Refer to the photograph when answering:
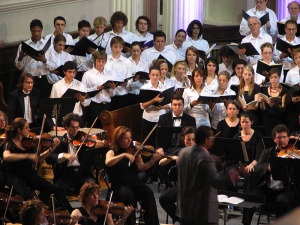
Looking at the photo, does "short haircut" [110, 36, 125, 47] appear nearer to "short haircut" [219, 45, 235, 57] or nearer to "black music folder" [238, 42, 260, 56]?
"short haircut" [219, 45, 235, 57]

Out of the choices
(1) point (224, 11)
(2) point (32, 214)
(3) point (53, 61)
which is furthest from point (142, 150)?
(1) point (224, 11)

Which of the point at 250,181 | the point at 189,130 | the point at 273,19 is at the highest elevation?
the point at 273,19

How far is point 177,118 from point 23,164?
205cm

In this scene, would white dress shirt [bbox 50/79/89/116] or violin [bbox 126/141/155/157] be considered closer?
violin [bbox 126/141/155/157]

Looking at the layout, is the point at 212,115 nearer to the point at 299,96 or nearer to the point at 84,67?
the point at 299,96

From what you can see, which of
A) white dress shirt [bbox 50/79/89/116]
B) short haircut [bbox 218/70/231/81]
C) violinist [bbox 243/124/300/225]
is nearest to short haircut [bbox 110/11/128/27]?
white dress shirt [bbox 50/79/89/116]

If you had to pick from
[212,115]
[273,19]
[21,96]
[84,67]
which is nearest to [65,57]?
[84,67]

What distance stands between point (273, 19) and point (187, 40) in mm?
1248

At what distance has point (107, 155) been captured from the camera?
7.73 meters

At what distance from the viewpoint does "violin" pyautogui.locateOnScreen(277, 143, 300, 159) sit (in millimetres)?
8031

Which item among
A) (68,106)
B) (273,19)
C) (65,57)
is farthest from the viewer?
(273,19)

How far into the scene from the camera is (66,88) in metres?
10.0

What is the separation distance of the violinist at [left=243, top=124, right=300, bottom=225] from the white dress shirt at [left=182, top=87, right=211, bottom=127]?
154cm

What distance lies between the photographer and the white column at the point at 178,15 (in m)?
12.0
